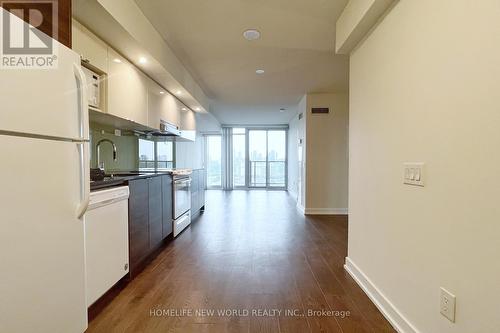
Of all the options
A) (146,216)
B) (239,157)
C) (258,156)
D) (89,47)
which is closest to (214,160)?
(239,157)

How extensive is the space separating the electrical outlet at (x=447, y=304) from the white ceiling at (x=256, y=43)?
7.51 ft

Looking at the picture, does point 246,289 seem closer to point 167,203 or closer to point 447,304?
point 447,304

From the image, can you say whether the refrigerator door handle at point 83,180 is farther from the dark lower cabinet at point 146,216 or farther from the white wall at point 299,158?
the white wall at point 299,158

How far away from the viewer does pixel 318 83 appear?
4.53m

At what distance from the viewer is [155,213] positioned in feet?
9.28

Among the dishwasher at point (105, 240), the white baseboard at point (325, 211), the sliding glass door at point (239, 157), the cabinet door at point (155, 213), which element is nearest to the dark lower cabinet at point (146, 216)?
the cabinet door at point (155, 213)

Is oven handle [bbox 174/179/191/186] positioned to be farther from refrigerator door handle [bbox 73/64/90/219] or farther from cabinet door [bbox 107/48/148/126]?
refrigerator door handle [bbox 73/64/90/219]

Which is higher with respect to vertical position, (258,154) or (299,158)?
Result: (258,154)

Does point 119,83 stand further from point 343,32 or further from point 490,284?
point 490,284

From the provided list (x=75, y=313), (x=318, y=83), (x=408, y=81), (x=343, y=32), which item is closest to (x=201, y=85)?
(x=318, y=83)

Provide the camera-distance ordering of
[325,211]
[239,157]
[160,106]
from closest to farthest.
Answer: [160,106] → [325,211] → [239,157]

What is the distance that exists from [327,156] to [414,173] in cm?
378

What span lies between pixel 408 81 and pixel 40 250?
2190 mm

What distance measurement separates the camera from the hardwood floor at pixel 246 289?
173 centimetres
